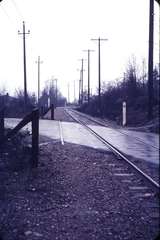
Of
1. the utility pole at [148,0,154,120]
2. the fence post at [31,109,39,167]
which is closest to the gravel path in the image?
the fence post at [31,109,39,167]

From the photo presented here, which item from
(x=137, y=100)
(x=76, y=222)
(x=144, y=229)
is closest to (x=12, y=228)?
(x=76, y=222)

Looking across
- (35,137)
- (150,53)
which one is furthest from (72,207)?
(150,53)

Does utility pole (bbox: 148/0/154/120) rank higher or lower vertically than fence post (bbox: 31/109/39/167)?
higher

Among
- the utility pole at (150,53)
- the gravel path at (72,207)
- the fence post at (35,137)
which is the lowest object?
the gravel path at (72,207)

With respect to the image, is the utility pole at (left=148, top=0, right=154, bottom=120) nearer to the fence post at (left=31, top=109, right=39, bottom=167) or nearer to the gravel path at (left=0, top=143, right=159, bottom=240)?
the gravel path at (left=0, top=143, right=159, bottom=240)

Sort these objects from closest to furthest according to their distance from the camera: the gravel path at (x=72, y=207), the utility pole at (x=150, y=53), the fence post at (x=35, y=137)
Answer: the gravel path at (x=72, y=207) → the fence post at (x=35, y=137) → the utility pole at (x=150, y=53)

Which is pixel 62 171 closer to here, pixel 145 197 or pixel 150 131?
pixel 145 197

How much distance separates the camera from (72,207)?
551 centimetres

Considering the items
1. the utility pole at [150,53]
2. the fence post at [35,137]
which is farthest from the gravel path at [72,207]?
the utility pole at [150,53]

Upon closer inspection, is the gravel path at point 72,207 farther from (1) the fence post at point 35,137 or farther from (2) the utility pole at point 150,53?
(2) the utility pole at point 150,53

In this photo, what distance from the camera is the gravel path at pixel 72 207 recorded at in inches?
177

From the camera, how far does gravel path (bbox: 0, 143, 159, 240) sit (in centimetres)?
450

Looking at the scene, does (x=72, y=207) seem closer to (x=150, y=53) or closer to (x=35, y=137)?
(x=35, y=137)

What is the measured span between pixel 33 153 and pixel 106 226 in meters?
3.34
